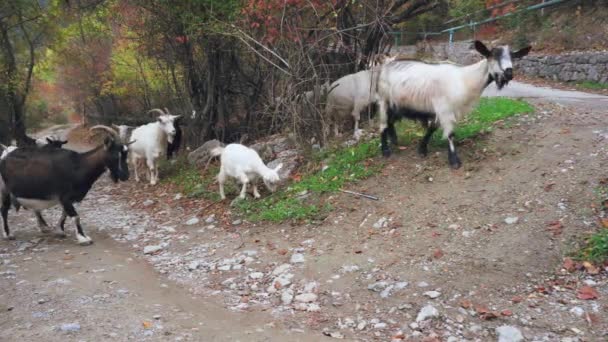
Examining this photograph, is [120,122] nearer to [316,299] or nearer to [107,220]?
[107,220]

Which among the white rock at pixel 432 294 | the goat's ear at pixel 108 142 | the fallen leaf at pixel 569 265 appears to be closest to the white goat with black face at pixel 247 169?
the goat's ear at pixel 108 142

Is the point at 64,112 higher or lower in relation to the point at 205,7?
lower

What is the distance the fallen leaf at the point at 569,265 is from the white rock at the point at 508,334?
42.3 inches

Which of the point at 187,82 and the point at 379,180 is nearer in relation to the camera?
the point at 379,180

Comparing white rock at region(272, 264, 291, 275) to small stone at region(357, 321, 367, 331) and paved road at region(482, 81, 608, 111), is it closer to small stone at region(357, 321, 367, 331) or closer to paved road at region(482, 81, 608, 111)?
small stone at region(357, 321, 367, 331)

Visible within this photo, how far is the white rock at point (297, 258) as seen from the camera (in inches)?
237

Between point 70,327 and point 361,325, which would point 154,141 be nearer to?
point 70,327

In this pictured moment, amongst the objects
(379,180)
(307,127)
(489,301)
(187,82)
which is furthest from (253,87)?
(489,301)

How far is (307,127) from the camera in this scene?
9555mm

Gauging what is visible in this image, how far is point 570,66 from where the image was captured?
14.4 meters

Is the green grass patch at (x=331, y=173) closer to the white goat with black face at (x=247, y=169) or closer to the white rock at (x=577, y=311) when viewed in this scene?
the white goat with black face at (x=247, y=169)

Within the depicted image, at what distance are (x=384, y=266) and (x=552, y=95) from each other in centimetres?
825

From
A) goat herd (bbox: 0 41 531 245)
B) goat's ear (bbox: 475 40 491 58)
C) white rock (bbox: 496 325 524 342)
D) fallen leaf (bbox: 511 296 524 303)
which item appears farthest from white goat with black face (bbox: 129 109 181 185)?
white rock (bbox: 496 325 524 342)

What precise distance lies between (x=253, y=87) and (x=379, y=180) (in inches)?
258
